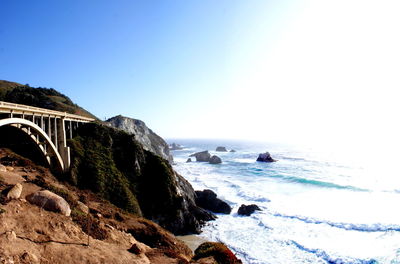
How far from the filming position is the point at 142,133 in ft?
267

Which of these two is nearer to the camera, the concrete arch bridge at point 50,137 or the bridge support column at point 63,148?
the concrete arch bridge at point 50,137

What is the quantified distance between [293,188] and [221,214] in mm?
22801

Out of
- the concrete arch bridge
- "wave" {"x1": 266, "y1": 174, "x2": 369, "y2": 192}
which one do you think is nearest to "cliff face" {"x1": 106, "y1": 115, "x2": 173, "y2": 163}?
the concrete arch bridge

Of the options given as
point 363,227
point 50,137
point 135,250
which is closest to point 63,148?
point 50,137

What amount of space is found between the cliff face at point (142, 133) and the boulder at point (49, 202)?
50114 mm

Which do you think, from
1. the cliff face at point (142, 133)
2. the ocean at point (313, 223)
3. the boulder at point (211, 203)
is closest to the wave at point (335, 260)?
the ocean at point (313, 223)

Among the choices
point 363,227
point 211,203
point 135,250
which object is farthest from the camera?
point 211,203

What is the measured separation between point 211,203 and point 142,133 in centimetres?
5079

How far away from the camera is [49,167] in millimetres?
25312

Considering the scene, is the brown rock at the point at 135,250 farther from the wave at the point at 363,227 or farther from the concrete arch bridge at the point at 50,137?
the wave at the point at 363,227

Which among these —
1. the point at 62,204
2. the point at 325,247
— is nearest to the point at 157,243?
the point at 62,204

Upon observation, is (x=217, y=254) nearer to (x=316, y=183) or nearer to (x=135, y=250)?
(x=135, y=250)

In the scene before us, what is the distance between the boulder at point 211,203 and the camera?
35.8m

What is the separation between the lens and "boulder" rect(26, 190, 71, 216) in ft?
46.0
